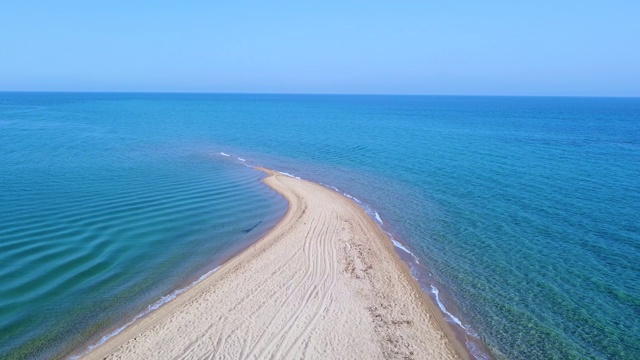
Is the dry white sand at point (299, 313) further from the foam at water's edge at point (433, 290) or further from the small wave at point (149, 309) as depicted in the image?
the foam at water's edge at point (433, 290)

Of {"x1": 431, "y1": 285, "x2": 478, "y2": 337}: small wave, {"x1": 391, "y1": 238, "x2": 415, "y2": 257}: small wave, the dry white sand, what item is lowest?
{"x1": 431, "y1": 285, "x2": 478, "y2": 337}: small wave

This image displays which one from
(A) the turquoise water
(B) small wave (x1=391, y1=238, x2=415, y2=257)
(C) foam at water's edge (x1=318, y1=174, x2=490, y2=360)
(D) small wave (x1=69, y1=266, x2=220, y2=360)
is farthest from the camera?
(B) small wave (x1=391, y1=238, x2=415, y2=257)

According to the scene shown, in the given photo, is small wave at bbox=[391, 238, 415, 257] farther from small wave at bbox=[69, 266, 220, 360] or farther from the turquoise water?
small wave at bbox=[69, 266, 220, 360]

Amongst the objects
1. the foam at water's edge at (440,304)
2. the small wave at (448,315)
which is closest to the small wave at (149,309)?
the foam at water's edge at (440,304)

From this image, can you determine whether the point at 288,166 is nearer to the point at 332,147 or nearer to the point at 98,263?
the point at 332,147

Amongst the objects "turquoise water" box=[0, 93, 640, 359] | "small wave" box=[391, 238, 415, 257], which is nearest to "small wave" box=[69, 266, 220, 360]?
"turquoise water" box=[0, 93, 640, 359]

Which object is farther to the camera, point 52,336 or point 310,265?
point 310,265

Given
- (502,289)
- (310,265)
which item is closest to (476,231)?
(502,289)
